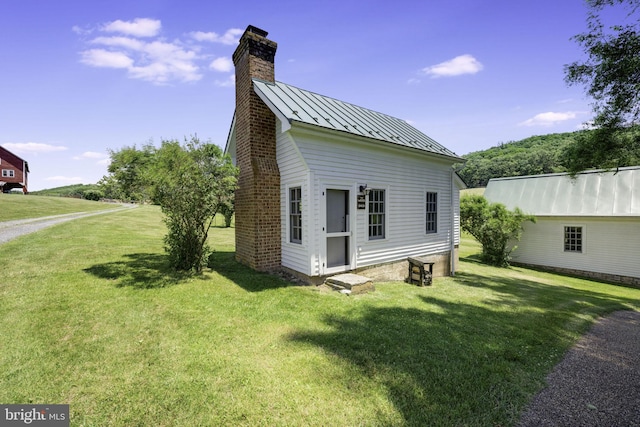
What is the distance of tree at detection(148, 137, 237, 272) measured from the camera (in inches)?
263

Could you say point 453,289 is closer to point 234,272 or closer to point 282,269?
point 282,269

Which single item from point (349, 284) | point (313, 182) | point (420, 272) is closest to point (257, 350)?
point (349, 284)

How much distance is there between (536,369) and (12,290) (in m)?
9.31

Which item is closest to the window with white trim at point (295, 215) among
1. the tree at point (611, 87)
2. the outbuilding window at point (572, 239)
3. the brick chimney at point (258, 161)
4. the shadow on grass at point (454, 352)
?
the brick chimney at point (258, 161)

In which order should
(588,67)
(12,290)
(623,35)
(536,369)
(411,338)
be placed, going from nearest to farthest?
1. (536,369)
2. (411,338)
3. (12,290)
4. (623,35)
5. (588,67)

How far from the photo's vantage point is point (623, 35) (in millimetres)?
7895

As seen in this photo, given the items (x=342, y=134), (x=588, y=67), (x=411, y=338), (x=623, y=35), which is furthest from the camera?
(x=588, y=67)

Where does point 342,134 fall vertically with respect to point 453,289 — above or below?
above

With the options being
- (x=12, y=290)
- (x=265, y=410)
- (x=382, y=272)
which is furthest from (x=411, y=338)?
(x=12, y=290)

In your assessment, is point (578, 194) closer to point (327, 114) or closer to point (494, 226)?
point (494, 226)

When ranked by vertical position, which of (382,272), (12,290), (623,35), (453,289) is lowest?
(453,289)

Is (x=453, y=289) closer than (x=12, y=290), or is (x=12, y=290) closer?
(x=12, y=290)

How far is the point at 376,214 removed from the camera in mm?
8711

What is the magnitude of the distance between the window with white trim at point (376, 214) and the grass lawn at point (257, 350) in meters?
2.22
